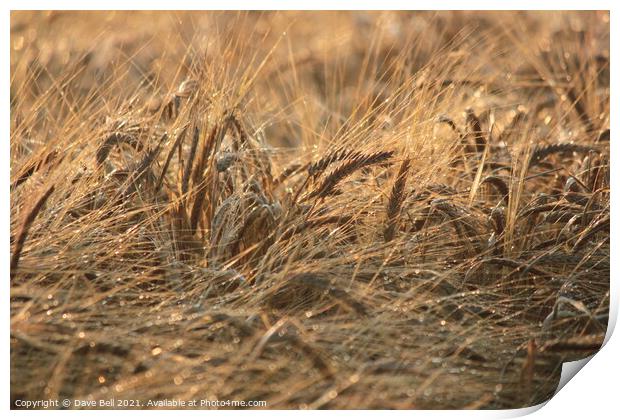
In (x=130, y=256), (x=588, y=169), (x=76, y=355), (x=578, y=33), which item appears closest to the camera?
(x=76, y=355)

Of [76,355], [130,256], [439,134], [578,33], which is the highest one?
[578,33]

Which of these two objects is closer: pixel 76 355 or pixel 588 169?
pixel 76 355

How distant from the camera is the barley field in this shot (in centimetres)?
184

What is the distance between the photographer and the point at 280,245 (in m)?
1.91

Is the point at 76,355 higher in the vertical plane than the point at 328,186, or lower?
lower

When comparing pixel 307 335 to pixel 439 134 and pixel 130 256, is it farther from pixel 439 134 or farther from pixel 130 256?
pixel 439 134

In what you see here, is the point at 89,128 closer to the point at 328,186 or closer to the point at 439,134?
the point at 328,186

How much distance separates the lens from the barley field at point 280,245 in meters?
1.84

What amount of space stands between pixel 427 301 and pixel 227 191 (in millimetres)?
483

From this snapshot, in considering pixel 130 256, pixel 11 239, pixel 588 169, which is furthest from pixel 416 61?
pixel 11 239

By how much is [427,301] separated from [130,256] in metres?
0.62

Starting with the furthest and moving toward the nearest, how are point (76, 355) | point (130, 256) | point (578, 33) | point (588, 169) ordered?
1. point (578, 33)
2. point (588, 169)
3. point (130, 256)
4. point (76, 355)

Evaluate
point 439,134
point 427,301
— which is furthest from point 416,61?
point 427,301

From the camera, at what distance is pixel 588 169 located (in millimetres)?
2088
